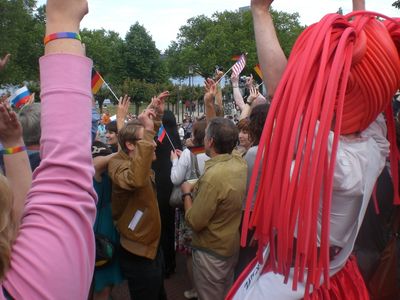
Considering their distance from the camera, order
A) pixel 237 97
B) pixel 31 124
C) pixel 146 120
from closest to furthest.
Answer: pixel 31 124 < pixel 146 120 < pixel 237 97

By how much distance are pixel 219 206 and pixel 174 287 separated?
5.83ft

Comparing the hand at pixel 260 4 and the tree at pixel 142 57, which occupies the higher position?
the tree at pixel 142 57

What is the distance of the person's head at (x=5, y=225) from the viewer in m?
0.80

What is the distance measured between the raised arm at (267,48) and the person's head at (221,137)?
1717mm

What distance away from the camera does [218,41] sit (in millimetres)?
44656

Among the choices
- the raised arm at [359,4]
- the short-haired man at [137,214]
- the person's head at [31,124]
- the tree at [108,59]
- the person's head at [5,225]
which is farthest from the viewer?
the tree at [108,59]

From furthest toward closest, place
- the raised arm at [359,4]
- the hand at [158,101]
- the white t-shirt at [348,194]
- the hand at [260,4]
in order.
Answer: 1. the hand at [158,101]
2. the raised arm at [359,4]
3. the hand at [260,4]
4. the white t-shirt at [348,194]

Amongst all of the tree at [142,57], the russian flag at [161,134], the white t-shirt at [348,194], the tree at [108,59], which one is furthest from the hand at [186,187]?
the tree at [142,57]

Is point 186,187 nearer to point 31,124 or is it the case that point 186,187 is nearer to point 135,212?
point 135,212

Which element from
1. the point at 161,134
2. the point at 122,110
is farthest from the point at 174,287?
the point at 122,110

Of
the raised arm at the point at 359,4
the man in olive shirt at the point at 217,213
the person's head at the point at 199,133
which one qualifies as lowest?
the man in olive shirt at the point at 217,213

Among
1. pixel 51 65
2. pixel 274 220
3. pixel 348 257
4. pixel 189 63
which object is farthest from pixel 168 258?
pixel 189 63

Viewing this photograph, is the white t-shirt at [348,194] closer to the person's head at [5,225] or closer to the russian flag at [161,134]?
the person's head at [5,225]

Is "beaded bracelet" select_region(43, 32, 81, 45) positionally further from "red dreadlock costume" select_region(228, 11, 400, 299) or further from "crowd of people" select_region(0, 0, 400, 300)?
"red dreadlock costume" select_region(228, 11, 400, 299)
